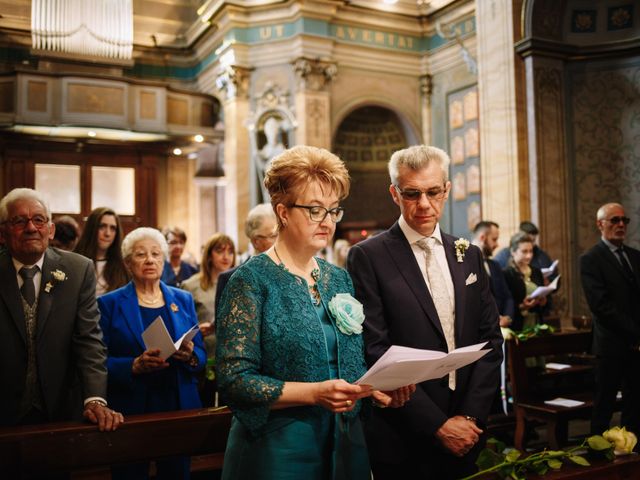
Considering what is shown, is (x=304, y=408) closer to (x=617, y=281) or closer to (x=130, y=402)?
(x=130, y=402)

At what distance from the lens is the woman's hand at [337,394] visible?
5.24 feet

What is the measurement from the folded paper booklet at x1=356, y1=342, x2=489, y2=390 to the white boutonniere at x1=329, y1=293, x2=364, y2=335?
0.17 meters

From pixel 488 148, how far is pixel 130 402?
5224 mm

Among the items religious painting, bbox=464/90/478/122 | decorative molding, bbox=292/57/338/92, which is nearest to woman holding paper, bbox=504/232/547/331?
religious painting, bbox=464/90/478/122

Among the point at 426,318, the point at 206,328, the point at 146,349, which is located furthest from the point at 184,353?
the point at 426,318

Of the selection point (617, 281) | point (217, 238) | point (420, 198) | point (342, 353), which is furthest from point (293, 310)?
point (617, 281)

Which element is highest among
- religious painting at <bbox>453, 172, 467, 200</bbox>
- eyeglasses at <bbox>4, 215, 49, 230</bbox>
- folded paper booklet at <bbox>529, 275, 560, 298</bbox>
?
religious painting at <bbox>453, 172, 467, 200</bbox>

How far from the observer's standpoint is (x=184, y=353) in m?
2.78

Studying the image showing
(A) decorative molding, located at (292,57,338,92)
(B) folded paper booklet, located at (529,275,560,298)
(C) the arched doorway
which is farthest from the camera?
(C) the arched doorway

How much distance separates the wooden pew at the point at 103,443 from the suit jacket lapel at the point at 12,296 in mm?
488

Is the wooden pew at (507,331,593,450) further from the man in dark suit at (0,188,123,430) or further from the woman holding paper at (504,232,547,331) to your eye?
the man in dark suit at (0,188,123,430)

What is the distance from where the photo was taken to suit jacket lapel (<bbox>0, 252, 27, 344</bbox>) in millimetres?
2439

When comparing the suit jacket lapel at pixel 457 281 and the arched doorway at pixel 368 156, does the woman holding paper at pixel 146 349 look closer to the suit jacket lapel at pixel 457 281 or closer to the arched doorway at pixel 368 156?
the suit jacket lapel at pixel 457 281

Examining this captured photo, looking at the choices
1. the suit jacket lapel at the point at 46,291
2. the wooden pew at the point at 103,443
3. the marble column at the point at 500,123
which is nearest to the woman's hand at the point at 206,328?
the suit jacket lapel at the point at 46,291
